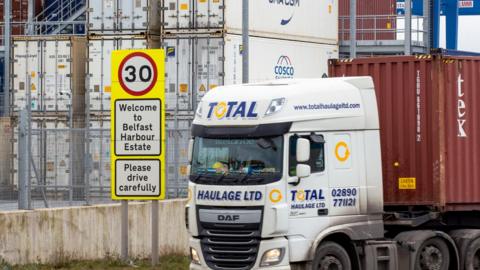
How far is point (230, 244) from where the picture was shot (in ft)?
52.1

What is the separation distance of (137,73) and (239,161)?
4.00 meters

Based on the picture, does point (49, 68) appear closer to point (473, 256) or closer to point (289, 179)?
point (473, 256)

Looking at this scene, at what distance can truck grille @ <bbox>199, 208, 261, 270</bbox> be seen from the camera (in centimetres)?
1572

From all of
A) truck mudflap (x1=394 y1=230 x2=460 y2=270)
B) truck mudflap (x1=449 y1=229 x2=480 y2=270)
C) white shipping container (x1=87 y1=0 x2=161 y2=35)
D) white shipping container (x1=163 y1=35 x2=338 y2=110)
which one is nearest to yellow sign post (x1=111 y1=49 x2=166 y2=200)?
truck mudflap (x1=394 y1=230 x2=460 y2=270)

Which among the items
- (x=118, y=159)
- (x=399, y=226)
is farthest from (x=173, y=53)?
(x=399, y=226)

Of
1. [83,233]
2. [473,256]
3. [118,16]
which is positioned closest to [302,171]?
[473,256]

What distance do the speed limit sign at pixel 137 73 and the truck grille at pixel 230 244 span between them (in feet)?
12.6

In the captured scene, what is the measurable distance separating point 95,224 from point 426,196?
5959 millimetres

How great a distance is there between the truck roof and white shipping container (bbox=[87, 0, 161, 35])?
16411mm

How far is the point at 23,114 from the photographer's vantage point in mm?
19875

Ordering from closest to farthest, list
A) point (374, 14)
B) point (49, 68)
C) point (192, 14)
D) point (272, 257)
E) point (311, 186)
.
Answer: point (272, 257)
point (311, 186)
point (192, 14)
point (49, 68)
point (374, 14)

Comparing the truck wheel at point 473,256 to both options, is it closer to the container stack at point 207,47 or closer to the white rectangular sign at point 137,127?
the white rectangular sign at point 137,127

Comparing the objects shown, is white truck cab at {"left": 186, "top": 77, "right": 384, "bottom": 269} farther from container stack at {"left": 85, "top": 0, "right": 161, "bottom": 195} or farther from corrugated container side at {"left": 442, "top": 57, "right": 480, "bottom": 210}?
container stack at {"left": 85, "top": 0, "right": 161, "bottom": 195}

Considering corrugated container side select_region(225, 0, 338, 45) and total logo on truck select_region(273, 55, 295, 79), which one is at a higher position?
corrugated container side select_region(225, 0, 338, 45)
